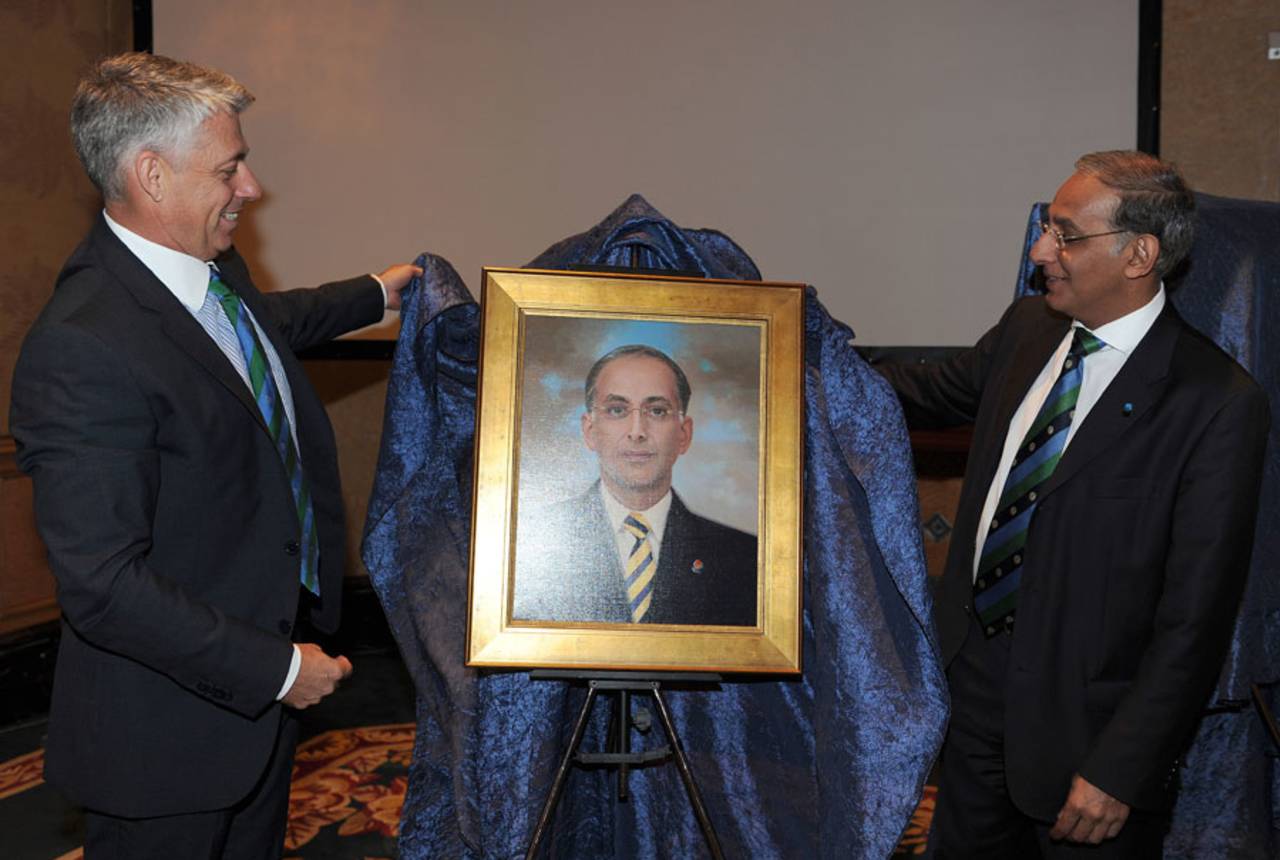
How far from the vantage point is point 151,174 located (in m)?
1.68

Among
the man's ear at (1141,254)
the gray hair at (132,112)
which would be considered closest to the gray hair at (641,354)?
the gray hair at (132,112)

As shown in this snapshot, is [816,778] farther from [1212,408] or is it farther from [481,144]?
[481,144]

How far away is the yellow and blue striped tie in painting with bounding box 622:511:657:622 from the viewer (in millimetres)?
1723

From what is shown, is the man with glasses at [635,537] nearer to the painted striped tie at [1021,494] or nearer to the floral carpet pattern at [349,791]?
the painted striped tie at [1021,494]

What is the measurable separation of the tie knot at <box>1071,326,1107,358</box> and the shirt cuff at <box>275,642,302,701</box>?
1.36 metres

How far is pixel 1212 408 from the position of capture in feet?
6.04

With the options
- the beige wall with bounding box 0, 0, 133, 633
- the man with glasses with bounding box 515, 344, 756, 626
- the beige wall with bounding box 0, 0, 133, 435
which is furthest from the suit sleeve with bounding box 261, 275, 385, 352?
the beige wall with bounding box 0, 0, 133, 633

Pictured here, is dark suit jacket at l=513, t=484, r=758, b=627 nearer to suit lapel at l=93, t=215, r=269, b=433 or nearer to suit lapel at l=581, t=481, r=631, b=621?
suit lapel at l=581, t=481, r=631, b=621

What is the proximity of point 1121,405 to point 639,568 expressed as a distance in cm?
84

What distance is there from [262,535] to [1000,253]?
3.23m

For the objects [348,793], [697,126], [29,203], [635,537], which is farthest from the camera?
[697,126]

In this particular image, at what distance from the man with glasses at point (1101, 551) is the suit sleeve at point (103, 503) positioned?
4.06 feet

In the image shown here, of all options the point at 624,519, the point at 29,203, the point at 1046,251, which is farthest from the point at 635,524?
the point at 29,203

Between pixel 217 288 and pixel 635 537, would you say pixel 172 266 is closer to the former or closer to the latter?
pixel 217 288
